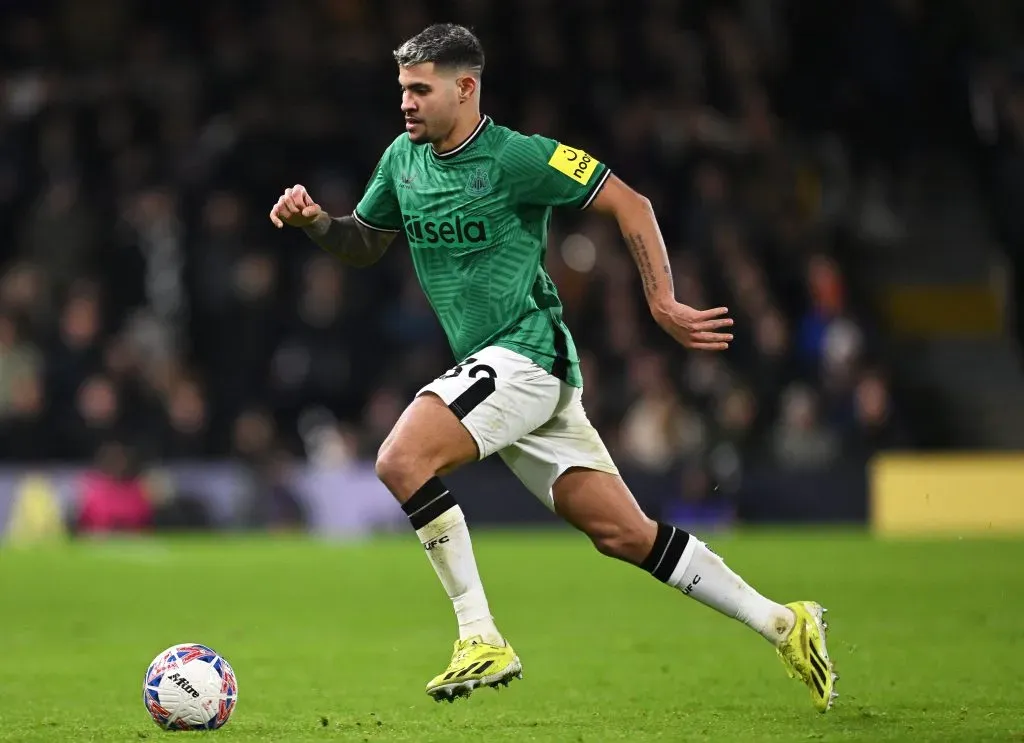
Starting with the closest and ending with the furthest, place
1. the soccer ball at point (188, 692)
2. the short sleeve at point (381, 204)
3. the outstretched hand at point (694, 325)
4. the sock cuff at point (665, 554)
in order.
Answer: the soccer ball at point (188, 692) < the outstretched hand at point (694, 325) < the sock cuff at point (665, 554) < the short sleeve at point (381, 204)

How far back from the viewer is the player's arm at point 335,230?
6.98 m

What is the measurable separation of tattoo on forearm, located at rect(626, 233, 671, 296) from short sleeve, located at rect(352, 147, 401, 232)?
1.08 metres

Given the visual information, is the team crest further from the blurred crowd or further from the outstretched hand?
the blurred crowd

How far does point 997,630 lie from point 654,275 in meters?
3.97

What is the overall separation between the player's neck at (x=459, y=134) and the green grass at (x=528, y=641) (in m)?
2.17

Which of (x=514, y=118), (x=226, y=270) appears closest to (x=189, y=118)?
(x=226, y=270)

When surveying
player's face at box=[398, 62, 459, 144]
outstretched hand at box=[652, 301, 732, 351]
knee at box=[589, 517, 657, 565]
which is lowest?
knee at box=[589, 517, 657, 565]

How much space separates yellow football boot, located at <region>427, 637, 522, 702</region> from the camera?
6.33m

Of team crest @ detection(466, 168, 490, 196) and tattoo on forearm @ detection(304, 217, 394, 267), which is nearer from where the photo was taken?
team crest @ detection(466, 168, 490, 196)

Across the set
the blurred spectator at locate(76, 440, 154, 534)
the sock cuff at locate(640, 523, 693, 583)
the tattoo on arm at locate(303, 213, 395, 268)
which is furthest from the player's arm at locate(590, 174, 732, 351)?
the blurred spectator at locate(76, 440, 154, 534)

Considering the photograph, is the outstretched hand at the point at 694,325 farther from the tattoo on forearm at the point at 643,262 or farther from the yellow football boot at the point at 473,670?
the yellow football boot at the point at 473,670

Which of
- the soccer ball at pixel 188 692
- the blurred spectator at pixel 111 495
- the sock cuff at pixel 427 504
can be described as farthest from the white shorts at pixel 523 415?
the blurred spectator at pixel 111 495

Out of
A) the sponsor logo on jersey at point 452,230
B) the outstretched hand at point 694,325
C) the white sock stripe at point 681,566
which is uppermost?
the sponsor logo on jersey at point 452,230

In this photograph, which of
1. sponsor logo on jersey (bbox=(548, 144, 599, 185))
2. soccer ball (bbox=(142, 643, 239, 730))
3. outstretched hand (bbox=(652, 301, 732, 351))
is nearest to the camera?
soccer ball (bbox=(142, 643, 239, 730))
